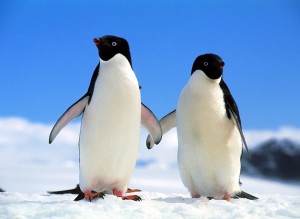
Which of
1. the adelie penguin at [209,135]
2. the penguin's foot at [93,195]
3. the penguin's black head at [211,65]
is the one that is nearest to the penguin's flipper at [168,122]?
the adelie penguin at [209,135]

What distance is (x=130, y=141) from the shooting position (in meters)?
2.83

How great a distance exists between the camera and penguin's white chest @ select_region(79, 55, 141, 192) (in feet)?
9.13

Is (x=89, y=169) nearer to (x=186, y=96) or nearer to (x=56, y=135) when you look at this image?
(x=56, y=135)

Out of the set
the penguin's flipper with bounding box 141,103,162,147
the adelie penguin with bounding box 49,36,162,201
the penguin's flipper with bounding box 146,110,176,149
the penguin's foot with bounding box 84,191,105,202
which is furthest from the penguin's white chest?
the penguin's flipper with bounding box 146,110,176,149

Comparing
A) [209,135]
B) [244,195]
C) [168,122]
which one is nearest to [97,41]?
[209,135]

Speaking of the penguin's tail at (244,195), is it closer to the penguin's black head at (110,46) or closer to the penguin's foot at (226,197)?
the penguin's foot at (226,197)

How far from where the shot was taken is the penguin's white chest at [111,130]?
278 centimetres

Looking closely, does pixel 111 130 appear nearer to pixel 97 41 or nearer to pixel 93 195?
pixel 93 195

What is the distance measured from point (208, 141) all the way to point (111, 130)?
61 centimetres

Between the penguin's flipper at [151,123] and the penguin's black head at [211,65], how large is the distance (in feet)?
1.40

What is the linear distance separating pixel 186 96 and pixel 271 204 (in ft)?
2.68

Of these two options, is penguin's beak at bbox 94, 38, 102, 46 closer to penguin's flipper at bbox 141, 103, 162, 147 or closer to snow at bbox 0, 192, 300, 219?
penguin's flipper at bbox 141, 103, 162, 147

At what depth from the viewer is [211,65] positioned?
3.14 metres

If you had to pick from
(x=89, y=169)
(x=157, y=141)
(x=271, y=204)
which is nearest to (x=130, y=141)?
(x=89, y=169)
